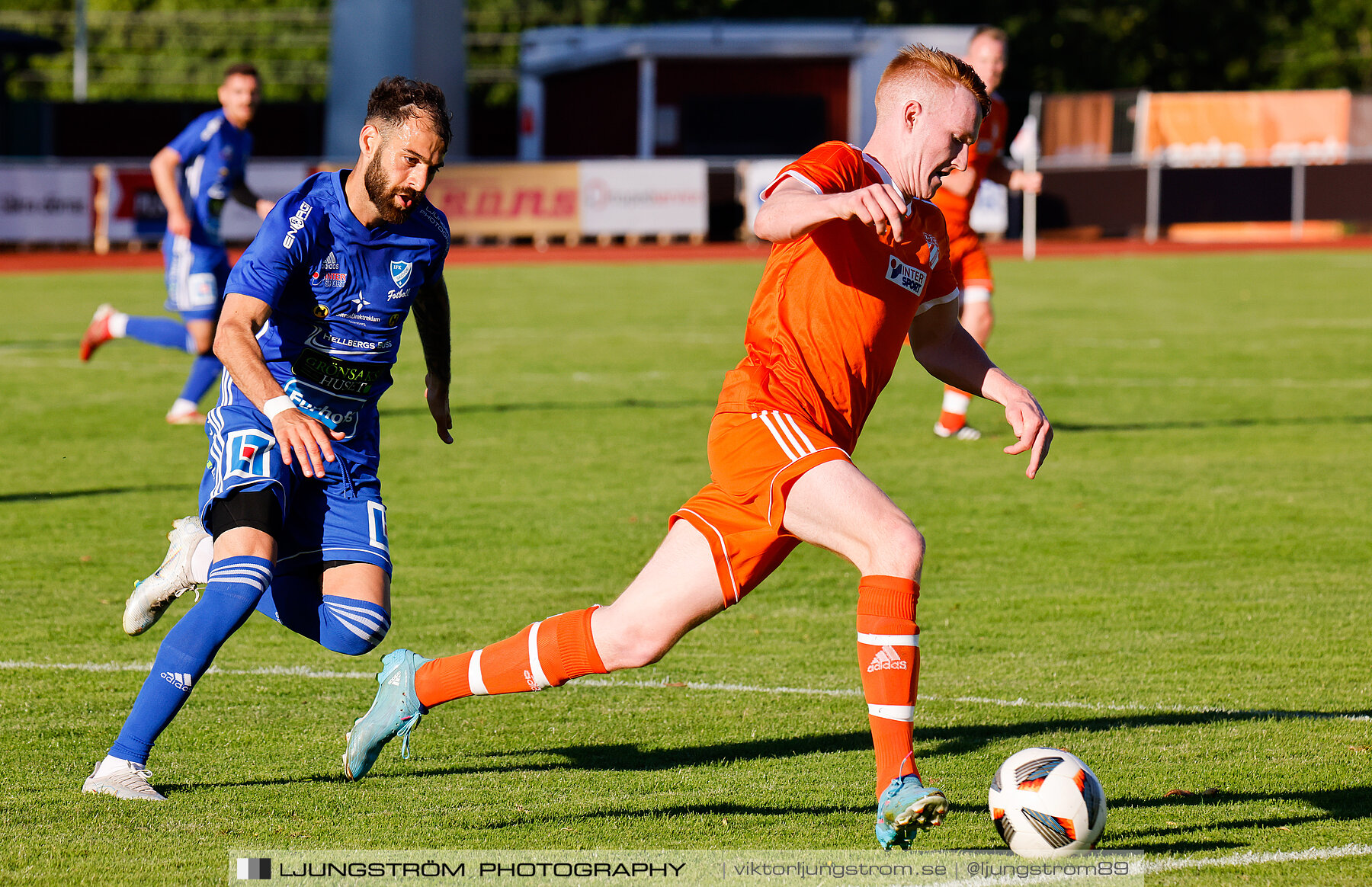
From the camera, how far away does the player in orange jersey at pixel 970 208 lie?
1032 cm

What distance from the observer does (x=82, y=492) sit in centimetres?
922

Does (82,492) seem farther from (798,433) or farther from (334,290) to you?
(798,433)

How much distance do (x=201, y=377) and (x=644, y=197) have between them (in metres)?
22.9

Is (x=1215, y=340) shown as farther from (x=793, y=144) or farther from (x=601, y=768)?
(x=793, y=144)

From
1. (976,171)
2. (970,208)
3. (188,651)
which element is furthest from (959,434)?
(188,651)

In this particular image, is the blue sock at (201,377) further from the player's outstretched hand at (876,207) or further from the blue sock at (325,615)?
the player's outstretched hand at (876,207)

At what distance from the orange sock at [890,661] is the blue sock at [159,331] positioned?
29.6ft

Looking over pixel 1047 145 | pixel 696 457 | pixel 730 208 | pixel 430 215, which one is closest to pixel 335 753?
pixel 430 215

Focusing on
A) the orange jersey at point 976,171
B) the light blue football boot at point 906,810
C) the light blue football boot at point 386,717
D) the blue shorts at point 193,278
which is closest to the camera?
the light blue football boot at point 906,810

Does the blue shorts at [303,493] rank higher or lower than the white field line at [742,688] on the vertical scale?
higher

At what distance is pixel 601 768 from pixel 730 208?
30225 millimetres

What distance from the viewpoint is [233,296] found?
451 centimetres

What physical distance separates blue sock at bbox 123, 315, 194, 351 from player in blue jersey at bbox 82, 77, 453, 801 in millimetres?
7209

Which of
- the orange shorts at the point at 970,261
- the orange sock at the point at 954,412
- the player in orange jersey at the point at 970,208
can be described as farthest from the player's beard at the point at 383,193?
the orange sock at the point at 954,412
